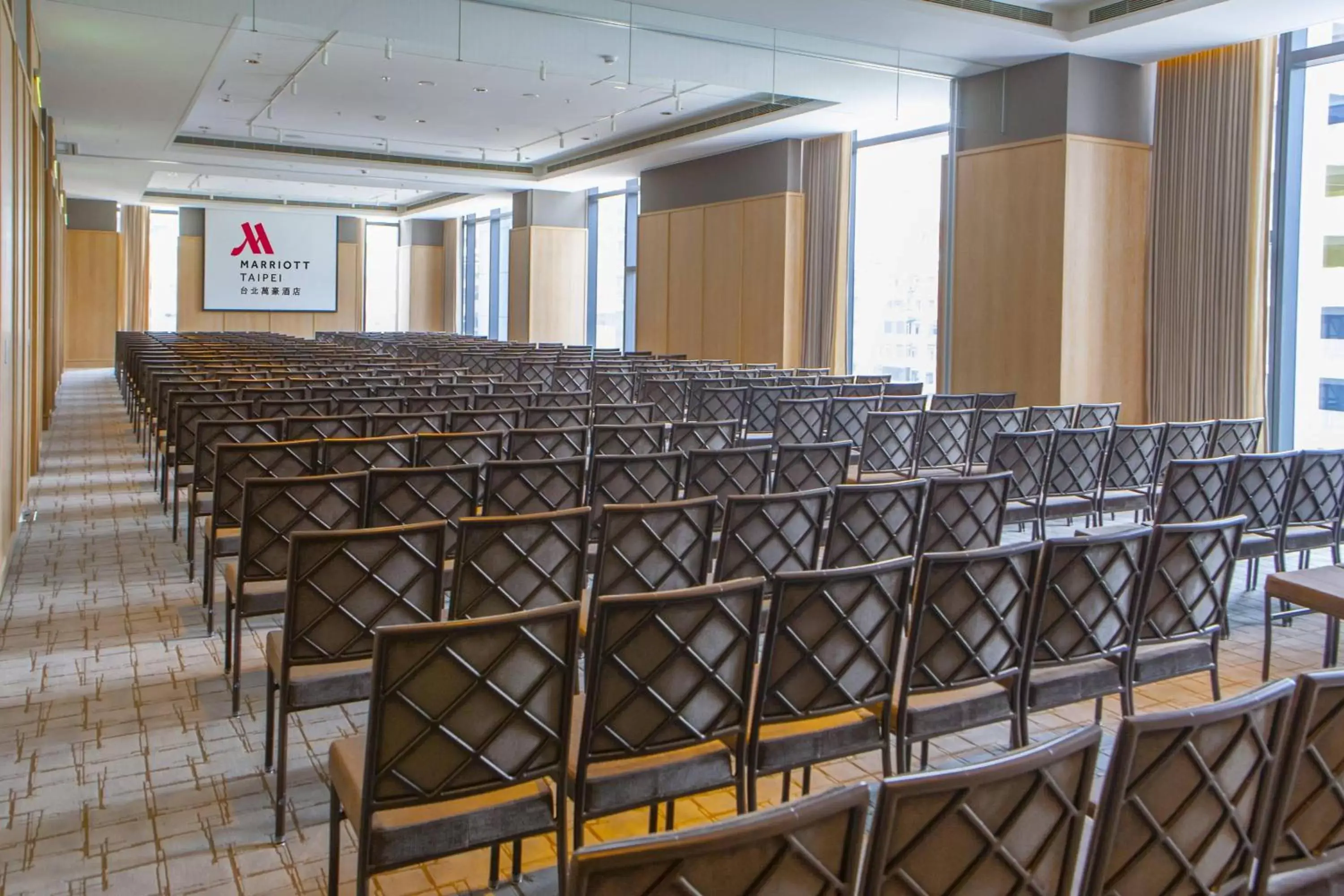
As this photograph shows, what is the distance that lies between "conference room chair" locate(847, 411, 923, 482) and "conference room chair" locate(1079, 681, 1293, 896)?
4798 mm

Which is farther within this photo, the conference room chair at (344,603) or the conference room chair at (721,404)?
the conference room chair at (721,404)

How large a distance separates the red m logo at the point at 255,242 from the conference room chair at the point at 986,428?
2563 centimetres

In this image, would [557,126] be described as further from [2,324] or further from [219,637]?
[219,637]

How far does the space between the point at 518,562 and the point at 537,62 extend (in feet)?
26.9

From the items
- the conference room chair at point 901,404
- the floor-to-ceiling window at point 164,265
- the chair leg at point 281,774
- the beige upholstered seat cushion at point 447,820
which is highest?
the floor-to-ceiling window at point 164,265

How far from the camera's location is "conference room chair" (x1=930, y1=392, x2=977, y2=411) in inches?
319

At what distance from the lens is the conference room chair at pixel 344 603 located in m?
2.98

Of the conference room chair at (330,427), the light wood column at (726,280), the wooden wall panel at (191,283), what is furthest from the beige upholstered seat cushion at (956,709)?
the wooden wall panel at (191,283)

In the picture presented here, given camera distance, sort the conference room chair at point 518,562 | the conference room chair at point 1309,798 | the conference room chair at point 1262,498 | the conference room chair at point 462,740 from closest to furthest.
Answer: the conference room chair at point 1309,798, the conference room chair at point 462,740, the conference room chair at point 518,562, the conference room chair at point 1262,498

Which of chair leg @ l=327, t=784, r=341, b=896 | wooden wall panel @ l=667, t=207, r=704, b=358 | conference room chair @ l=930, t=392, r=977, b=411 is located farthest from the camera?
wooden wall panel @ l=667, t=207, r=704, b=358

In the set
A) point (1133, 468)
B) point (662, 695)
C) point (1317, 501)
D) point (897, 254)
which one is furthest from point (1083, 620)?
point (897, 254)

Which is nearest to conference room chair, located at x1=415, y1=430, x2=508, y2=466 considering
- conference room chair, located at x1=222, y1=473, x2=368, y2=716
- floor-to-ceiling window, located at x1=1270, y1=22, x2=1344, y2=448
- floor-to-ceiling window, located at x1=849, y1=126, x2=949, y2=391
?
conference room chair, located at x1=222, y1=473, x2=368, y2=716

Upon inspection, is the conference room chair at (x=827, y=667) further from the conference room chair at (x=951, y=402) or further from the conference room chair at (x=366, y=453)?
the conference room chair at (x=951, y=402)

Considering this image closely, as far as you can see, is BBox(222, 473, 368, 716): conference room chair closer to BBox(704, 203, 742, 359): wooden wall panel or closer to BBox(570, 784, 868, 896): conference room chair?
BBox(570, 784, 868, 896): conference room chair
